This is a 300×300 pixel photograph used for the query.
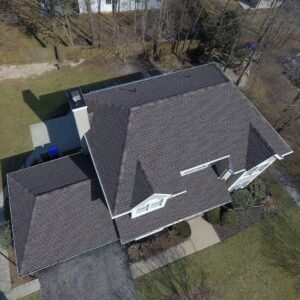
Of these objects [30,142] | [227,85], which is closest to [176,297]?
[227,85]


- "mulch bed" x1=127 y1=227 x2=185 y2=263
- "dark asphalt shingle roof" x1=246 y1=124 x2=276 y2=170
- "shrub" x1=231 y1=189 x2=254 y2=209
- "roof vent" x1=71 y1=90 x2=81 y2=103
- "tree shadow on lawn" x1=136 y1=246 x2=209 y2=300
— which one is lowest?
"tree shadow on lawn" x1=136 y1=246 x2=209 y2=300

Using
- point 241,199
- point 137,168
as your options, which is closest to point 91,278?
point 137,168

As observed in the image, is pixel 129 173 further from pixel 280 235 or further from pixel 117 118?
pixel 280 235

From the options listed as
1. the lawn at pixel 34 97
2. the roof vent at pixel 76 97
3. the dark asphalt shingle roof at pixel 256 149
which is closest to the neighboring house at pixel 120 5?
the lawn at pixel 34 97

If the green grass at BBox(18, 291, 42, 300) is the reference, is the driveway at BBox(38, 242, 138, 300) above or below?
above

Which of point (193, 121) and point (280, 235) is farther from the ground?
point (193, 121)

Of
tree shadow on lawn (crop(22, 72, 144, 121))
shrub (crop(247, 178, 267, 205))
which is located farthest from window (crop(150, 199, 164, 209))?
tree shadow on lawn (crop(22, 72, 144, 121))

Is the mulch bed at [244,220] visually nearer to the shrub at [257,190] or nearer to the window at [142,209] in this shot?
the shrub at [257,190]

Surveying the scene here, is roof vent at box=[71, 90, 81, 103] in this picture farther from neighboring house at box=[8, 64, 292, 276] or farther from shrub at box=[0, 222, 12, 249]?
shrub at box=[0, 222, 12, 249]
